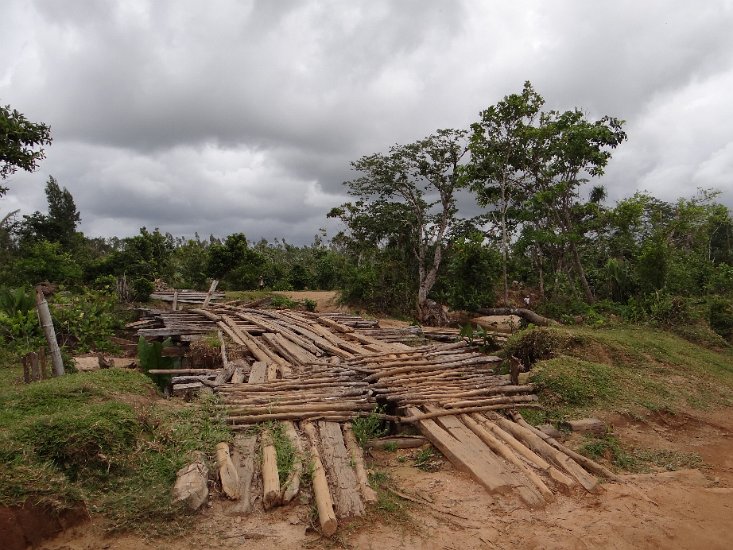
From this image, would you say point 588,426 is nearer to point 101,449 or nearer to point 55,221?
point 101,449

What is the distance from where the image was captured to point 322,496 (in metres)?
3.47

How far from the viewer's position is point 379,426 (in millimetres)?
5539

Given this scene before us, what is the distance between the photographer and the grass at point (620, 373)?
6.24 m

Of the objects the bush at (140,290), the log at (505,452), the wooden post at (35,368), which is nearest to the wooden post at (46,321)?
the wooden post at (35,368)

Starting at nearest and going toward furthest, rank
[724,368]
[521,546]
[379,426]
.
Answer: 1. [521,546]
2. [379,426]
3. [724,368]

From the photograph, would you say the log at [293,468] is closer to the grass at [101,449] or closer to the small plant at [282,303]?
the grass at [101,449]

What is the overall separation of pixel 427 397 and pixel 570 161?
9.79 m

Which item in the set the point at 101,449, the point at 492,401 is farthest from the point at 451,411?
the point at 101,449

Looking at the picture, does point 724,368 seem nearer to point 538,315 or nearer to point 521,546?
point 538,315

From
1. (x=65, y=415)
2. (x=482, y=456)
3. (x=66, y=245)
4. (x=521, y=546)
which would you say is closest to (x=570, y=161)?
(x=482, y=456)

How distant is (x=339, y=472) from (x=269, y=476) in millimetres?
594

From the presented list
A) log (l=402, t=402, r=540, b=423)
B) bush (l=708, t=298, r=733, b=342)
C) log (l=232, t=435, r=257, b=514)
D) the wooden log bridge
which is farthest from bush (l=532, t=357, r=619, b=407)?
bush (l=708, t=298, r=733, b=342)

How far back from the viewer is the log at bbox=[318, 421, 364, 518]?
351cm

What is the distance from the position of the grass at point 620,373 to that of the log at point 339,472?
260cm
